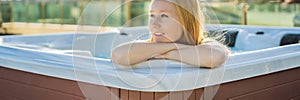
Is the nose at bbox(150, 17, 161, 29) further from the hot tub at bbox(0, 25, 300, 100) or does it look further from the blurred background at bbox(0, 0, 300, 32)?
the blurred background at bbox(0, 0, 300, 32)

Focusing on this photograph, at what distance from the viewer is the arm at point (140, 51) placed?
4.26 ft

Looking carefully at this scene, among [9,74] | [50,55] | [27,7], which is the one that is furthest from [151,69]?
[27,7]

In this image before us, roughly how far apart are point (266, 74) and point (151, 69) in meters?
0.62

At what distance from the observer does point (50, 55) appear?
1602mm

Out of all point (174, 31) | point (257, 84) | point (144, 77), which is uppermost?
point (174, 31)

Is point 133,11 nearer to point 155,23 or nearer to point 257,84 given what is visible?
point 257,84

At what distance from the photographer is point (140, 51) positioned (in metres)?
1.30

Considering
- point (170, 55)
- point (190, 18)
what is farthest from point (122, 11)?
point (170, 55)

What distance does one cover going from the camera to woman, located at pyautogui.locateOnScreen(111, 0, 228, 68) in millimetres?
1288

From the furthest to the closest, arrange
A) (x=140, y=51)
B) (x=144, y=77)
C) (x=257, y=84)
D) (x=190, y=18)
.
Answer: (x=257, y=84)
(x=190, y=18)
(x=140, y=51)
(x=144, y=77)

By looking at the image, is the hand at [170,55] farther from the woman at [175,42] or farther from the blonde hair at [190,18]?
the blonde hair at [190,18]

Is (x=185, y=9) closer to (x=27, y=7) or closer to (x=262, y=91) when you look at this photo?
(x=262, y=91)

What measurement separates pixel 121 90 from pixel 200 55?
268 millimetres

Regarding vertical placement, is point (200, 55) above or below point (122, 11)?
above
